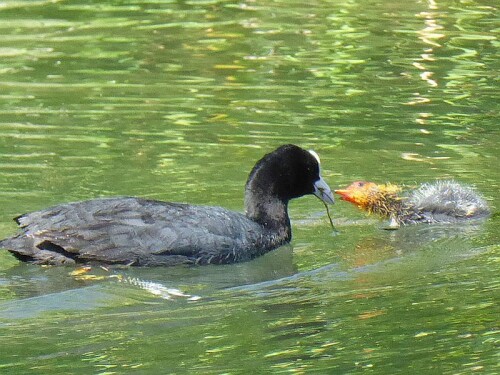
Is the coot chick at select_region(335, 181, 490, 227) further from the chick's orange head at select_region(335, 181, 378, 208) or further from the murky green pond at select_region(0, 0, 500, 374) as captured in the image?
the murky green pond at select_region(0, 0, 500, 374)

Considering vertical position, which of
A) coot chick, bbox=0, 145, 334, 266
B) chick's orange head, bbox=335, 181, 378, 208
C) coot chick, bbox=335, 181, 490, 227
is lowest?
coot chick, bbox=335, 181, 490, 227

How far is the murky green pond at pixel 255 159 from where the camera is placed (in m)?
6.77

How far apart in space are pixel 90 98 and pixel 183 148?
2274mm

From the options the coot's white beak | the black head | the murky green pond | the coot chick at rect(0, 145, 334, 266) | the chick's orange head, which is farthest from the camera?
the chick's orange head

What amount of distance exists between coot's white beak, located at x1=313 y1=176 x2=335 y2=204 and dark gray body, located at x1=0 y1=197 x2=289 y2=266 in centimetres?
99

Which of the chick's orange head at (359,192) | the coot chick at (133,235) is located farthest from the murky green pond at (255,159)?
the chick's orange head at (359,192)

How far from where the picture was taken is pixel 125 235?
8.57 m

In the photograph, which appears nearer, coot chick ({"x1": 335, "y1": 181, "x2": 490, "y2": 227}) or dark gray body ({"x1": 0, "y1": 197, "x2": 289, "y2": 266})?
dark gray body ({"x1": 0, "y1": 197, "x2": 289, "y2": 266})

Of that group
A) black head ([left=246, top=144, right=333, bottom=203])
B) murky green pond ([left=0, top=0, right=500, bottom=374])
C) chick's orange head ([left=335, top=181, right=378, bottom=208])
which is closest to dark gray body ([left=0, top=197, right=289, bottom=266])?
murky green pond ([left=0, top=0, right=500, bottom=374])

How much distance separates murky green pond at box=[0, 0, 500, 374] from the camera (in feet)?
22.2

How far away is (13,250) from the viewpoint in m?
8.44

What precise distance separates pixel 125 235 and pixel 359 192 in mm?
2032

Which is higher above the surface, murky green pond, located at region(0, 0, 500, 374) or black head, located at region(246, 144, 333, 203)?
black head, located at region(246, 144, 333, 203)

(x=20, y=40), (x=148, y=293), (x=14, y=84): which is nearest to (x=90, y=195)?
(x=148, y=293)
